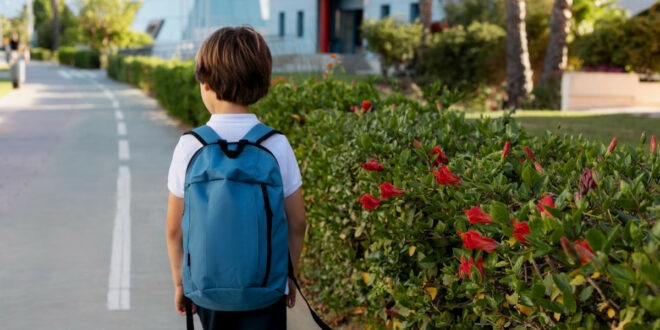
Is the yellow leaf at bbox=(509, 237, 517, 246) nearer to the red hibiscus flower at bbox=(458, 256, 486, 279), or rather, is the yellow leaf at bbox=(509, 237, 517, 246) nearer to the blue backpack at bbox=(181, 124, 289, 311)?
the red hibiscus flower at bbox=(458, 256, 486, 279)

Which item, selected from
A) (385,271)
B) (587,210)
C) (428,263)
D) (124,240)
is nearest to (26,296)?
(124,240)

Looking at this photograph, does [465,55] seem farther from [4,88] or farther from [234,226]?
[234,226]

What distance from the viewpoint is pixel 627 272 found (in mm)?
1711

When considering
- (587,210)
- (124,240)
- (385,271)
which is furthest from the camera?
(124,240)

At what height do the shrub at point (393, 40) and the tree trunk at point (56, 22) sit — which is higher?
the tree trunk at point (56, 22)

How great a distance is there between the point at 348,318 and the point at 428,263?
1936 mm

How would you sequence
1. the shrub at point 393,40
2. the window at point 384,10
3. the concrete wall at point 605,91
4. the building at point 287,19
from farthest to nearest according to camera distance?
the building at point 287,19, the window at point 384,10, the shrub at point 393,40, the concrete wall at point 605,91

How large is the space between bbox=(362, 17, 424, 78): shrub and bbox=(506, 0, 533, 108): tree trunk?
734cm

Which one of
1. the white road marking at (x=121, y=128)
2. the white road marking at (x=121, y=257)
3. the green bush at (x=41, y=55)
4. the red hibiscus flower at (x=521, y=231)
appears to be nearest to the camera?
the red hibiscus flower at (x=521, y=231)

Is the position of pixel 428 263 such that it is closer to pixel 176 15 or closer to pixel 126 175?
pixel 126 175

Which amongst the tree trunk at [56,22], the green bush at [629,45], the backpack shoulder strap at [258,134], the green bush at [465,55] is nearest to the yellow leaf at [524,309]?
the backpack shoulder strap at [258,134]

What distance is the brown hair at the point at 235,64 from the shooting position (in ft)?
8.25

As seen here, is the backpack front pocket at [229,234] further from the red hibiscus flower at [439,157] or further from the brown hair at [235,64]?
the red hibiscus flower at [439,157]

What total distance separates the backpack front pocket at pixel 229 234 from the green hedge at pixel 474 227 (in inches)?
26.5
